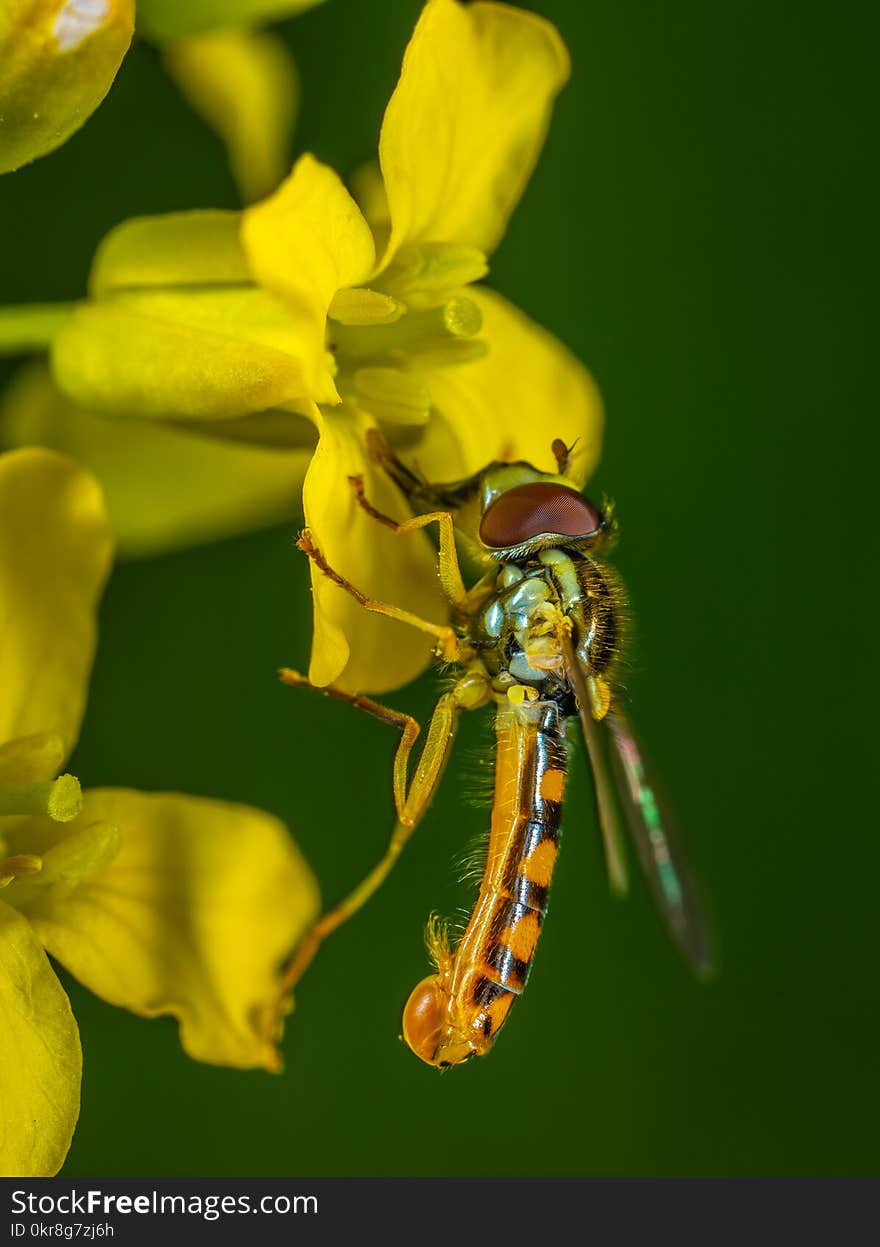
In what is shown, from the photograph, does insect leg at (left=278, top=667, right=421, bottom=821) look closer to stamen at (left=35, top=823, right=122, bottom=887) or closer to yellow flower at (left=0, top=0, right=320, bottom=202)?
stamen at (left=35, top=823, right=122, bottom=887)

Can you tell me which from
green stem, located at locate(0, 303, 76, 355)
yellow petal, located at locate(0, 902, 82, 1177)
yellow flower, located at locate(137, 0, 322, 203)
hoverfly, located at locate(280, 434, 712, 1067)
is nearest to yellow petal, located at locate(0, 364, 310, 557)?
green stem, located at locate(0, 303, 76, 355)

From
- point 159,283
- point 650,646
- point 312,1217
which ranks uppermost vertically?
point 159,283

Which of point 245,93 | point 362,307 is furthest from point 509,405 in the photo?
point 245,93

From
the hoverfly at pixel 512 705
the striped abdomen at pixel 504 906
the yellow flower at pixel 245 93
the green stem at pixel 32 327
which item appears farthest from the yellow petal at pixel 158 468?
the yellow flower at pixel 245 93

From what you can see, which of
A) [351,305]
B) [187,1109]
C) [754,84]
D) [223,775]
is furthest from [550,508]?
[754,84]

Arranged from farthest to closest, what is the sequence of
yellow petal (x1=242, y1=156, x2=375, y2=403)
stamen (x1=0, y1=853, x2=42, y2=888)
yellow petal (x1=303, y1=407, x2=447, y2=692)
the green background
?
the green background < stamen (x1=0, y1=853, x2=42, y2=888) < yellow petal (x1=303, y1=407, x2=447, y2=692) < yellow petal (x1=242, y1=156, x2=375, y2=403)

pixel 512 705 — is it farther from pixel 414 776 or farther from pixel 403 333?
pixel 403 333

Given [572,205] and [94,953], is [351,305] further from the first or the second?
[572,205]
